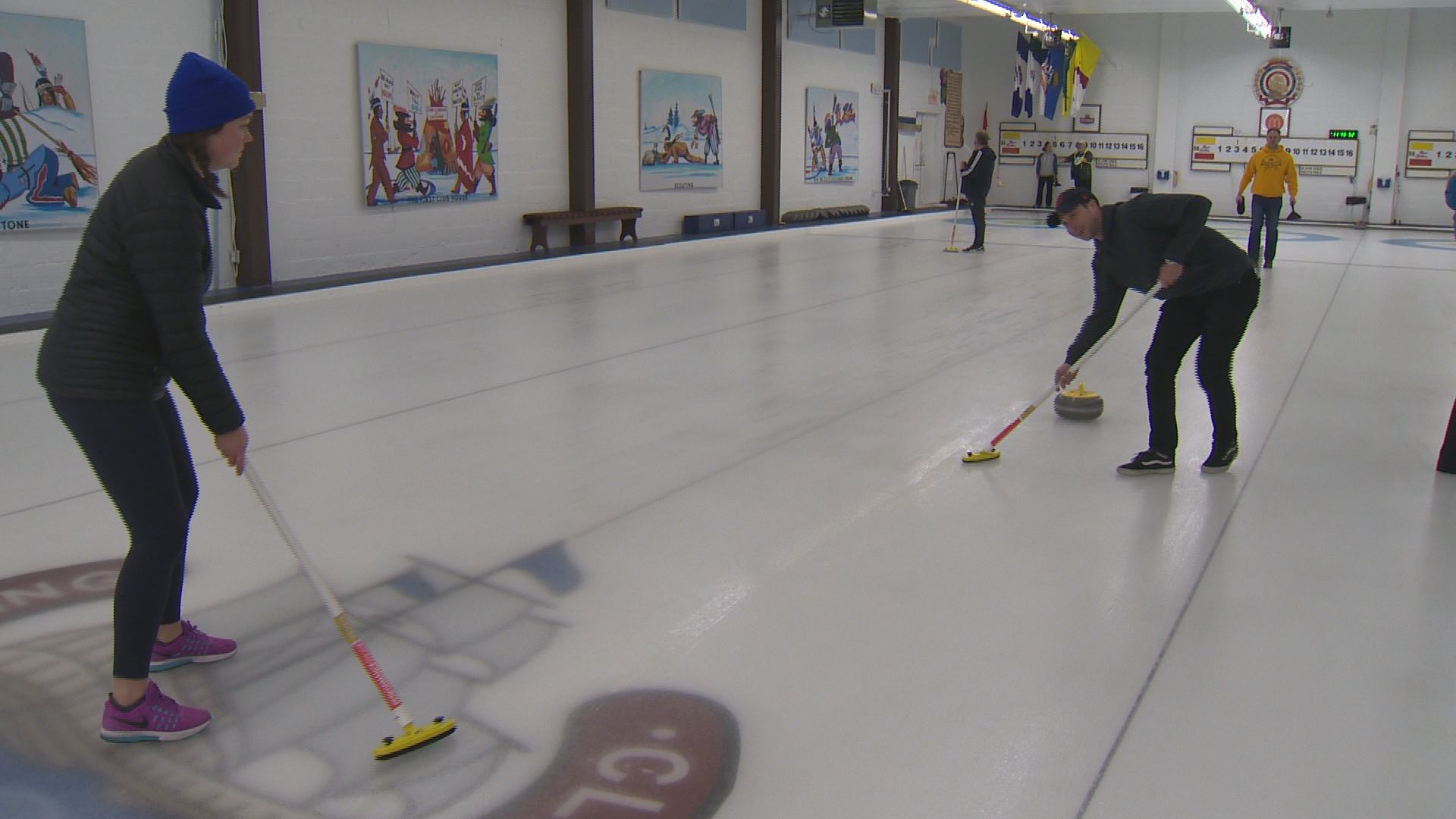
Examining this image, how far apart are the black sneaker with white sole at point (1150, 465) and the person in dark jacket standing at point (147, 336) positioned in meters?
3.49

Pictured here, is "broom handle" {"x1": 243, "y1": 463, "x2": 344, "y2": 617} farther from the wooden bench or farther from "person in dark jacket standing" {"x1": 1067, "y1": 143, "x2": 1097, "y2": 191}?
"person in dark jacket standing" {"x1": 1067, "y1": 143, "x2": 1097, "y2": 191}

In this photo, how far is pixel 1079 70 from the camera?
22.4 m

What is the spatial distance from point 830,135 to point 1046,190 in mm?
6446

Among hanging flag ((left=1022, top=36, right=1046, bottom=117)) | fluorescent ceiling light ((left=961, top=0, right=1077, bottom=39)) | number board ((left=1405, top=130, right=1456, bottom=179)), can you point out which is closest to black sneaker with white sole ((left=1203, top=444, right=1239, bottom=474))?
fluorescent ceiling light ((left=961, top=0, right=1077, bottom=39))

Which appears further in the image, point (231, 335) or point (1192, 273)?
point (231, 335)

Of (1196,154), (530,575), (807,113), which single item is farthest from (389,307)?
(1196,154)

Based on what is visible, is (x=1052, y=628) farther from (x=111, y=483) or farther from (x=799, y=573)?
(x=111, y=483)

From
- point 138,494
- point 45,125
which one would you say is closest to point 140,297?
point 138,494

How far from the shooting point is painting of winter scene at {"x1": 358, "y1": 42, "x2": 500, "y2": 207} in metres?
11.3

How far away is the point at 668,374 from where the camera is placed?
6.75 metres

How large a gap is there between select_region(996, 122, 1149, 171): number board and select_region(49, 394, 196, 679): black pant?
23.0 meters

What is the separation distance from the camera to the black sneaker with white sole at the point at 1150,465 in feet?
15.8

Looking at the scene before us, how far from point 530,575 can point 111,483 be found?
1.41m

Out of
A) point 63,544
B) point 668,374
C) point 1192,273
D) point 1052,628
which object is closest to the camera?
point 1052,628
